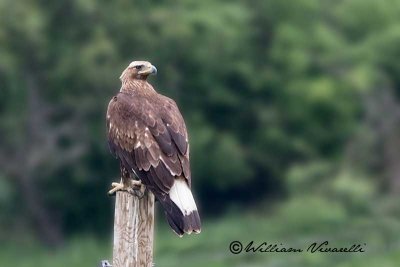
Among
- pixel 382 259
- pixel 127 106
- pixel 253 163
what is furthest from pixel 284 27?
pixel 127 106

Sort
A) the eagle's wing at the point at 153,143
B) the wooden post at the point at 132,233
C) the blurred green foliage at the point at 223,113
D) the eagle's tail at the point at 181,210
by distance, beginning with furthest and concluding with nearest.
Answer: the blurred green foliage at the point at 223,113 → the eagle's wing at the point at 153,143 → the eagle's tail at the point at 181,210 → the wooden post at the point at 132,233

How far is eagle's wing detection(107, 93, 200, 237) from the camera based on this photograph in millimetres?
9148

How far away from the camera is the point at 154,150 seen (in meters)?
9.61

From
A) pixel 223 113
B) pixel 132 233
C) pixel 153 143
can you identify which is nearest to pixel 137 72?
pixel 153 143

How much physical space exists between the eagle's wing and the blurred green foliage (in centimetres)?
1040

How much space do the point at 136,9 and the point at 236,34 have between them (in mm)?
2048

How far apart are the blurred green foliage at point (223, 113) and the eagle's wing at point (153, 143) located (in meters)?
Result: 10.4

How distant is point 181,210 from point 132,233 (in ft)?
2.48

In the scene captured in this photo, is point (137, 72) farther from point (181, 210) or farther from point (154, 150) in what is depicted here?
point (181, 210)

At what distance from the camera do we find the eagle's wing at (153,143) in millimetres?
9148
